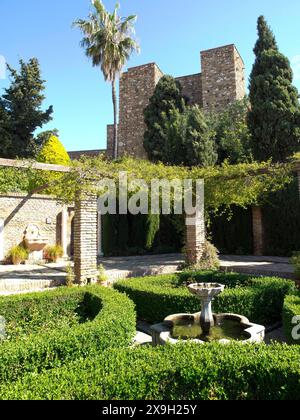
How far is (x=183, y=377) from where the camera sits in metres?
2.65

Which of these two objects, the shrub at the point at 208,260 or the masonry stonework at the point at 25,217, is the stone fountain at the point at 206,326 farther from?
the masonry stonework at the point at 25,217

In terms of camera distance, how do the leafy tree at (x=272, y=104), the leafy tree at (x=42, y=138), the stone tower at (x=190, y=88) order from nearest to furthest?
1. the leafy tree at (x=272, y=104)
2. the stone tower at (x=190, y=88)
3. the leafy tree at (x=42, y=138)

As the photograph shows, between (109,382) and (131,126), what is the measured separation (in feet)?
71.0

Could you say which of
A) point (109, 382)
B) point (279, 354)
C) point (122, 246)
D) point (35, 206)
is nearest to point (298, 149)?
point (122, 246)

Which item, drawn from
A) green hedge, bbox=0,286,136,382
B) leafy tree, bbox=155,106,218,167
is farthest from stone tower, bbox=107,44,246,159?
green hedge, bbox=0,286,136,382

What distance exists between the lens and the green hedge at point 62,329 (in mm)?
3189

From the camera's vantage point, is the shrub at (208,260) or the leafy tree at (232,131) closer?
the shrub at (208,260)

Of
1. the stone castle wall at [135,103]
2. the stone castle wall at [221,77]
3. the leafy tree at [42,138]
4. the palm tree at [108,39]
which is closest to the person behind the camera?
the palm tree at [108,39]

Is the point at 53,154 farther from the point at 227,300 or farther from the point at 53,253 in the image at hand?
the point at 227,300

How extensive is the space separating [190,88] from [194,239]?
15629mm

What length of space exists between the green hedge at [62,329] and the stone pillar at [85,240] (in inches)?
63.8

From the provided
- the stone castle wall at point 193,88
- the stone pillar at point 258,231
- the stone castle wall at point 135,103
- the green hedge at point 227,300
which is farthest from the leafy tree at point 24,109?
the green hedge at point 227,300

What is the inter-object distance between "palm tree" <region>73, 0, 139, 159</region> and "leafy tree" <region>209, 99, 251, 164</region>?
236 inches

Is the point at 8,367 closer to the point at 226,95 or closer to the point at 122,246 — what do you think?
the point at 122,246
